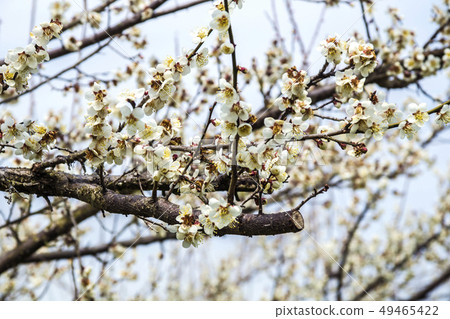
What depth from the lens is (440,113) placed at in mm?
1441

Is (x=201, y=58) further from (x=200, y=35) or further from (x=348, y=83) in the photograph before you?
(x=348, y=83)

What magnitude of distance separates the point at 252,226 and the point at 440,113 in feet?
2.54

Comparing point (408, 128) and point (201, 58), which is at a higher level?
point (201, 58)

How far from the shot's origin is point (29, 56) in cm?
155

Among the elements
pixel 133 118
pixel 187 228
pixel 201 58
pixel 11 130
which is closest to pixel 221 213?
pixel 187 228

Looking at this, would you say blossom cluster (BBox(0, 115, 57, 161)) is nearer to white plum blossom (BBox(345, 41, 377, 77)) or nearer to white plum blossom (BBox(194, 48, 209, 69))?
white plum blossom (BBox(194, 48, 209, 69))

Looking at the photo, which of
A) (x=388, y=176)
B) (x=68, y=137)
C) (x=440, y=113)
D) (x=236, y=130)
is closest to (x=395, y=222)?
(x=388, y=176)

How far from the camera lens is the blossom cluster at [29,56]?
60.6 inches

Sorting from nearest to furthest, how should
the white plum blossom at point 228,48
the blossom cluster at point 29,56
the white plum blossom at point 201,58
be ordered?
the white plum blossom at point 228,48, the white plum blossom at point 201,58, the blossom cluster at point 29,56

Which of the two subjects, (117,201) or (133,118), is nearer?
(133,118)

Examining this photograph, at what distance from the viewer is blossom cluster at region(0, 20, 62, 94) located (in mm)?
1539

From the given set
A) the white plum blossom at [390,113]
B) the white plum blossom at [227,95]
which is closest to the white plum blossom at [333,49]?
the white plum blossom at [390,113]

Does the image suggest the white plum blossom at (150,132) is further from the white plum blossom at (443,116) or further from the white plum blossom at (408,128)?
the white plum blossom at (443,116)

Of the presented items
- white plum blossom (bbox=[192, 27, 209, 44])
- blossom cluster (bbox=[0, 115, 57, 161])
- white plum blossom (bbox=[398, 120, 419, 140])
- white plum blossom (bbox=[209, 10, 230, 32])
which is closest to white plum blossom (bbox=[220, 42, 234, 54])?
white plum blossom (bbox=[209, 10, 230, 32])
